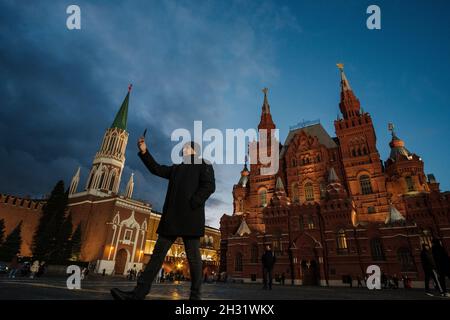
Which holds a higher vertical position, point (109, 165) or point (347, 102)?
point (347, 102)

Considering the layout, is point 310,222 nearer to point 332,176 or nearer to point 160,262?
point 332,176

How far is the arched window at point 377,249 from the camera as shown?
2616cm

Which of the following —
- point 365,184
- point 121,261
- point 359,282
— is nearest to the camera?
point 359,282

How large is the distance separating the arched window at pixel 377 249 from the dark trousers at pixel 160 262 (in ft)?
95.7

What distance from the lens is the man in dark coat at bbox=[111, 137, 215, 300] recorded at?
12.3 feet

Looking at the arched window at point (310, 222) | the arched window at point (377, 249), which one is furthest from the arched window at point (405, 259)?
the arched window at point (310, 222)

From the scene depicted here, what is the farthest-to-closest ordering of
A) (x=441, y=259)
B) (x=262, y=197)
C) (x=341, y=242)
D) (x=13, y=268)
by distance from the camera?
1. (x=262, y=197)
2. (x=341, y=242)
3. (x=13, y=268)
4. (x=441, y=259)

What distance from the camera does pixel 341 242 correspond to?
27.9 meters

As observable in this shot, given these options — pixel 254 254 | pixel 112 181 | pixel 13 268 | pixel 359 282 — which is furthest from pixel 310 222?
pixel 112 181

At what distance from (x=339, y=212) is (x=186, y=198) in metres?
28.6

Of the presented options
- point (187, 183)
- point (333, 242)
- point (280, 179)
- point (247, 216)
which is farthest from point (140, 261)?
point (187, 183)

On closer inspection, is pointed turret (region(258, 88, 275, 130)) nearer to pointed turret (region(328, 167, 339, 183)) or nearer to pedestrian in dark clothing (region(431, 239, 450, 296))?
pointed turret (region(328, 167, 339, 183))
